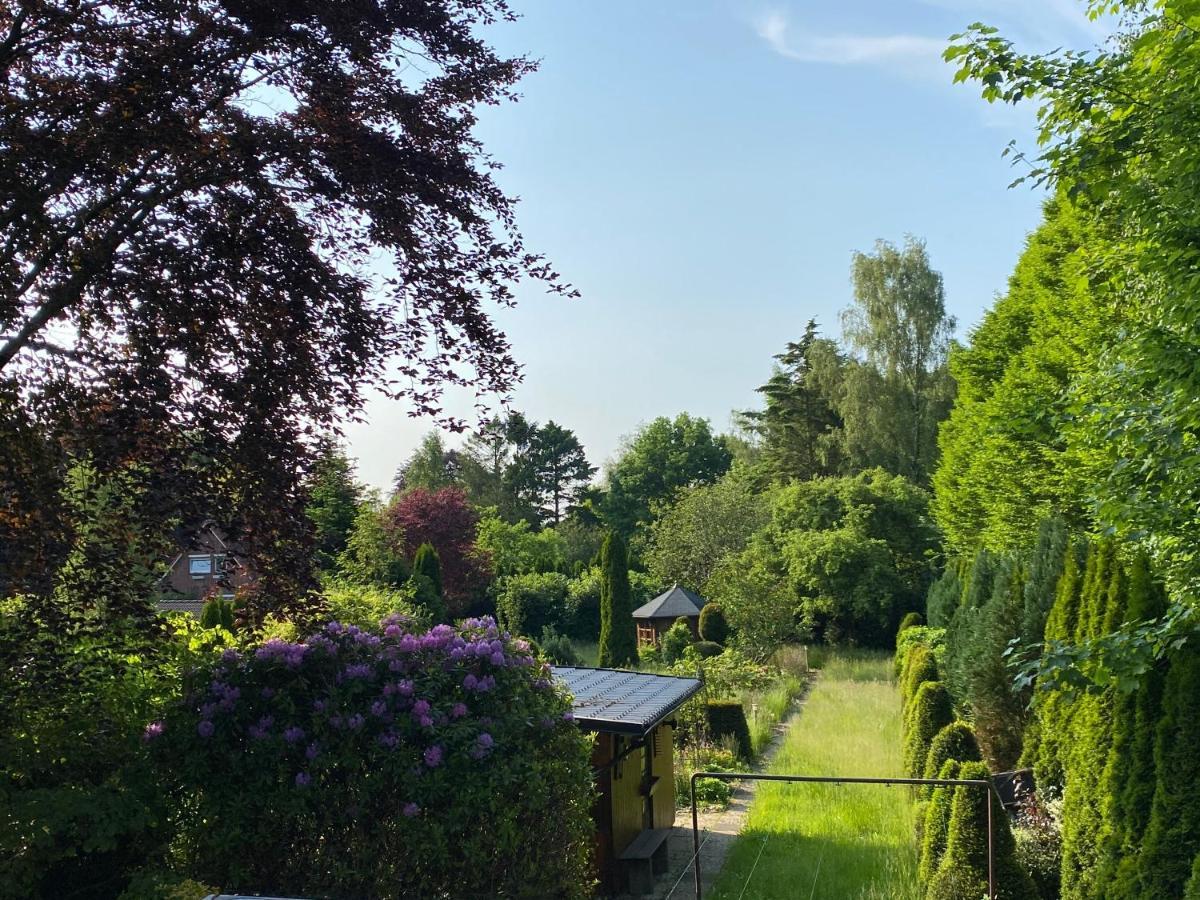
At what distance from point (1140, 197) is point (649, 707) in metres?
5.08

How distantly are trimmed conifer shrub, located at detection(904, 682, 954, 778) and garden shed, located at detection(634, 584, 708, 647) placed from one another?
15.2 meters

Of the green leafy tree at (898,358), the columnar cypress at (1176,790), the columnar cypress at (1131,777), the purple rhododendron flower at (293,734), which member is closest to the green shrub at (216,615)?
the purple rhododendron flower at (293,734)

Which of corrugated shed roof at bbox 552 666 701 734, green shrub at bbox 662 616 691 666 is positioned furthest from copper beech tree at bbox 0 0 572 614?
green shrub at bbox 662 616 691 666

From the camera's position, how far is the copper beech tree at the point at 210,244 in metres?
3.90

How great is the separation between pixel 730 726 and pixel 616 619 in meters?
10.4

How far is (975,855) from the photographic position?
6395 millimetres

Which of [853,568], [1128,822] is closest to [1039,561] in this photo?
[1128,822]

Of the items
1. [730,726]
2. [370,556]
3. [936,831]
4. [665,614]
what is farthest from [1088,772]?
[370,556]

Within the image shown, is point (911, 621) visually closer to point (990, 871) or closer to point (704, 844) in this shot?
point (704, 844)

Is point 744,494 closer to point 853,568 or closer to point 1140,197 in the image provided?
point 853,568

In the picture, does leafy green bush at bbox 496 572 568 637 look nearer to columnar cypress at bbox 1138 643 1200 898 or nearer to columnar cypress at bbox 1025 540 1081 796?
columnar cypress at bbox 1025 540 1081 796

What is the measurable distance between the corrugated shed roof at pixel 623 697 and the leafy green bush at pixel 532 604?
1972 cm

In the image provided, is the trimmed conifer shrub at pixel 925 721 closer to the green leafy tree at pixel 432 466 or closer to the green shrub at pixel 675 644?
the green shrub at pixel 675 644

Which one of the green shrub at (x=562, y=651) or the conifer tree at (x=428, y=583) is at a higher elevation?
the conifer tree at (x=428, y=583)
